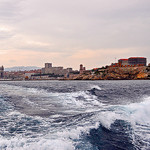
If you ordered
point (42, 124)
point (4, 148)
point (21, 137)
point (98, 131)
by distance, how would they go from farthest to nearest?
point (42, 124) → point (98, 131) → point (21, 137) → point (4, 148)

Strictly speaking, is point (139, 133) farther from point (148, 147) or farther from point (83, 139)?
point (83, 139)

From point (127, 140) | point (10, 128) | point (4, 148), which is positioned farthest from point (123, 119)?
point (4, 148)

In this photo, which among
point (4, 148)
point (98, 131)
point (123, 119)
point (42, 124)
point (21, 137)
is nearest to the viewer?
point (4, 148)

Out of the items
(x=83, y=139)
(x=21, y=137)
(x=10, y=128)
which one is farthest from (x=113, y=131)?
(x=10, y=128)

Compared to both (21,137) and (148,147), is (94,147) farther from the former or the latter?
(21,137)

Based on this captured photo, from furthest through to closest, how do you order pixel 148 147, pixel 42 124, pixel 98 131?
1. pixel 42 124
2. pixel 98 131
3. pixel 148 147

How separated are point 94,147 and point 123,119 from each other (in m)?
5.09

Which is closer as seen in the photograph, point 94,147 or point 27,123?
point 94,147

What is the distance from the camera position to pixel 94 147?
8000 millimetres

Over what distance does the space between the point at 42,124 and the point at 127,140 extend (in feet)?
15.8

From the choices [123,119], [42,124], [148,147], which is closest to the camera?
[148,147]

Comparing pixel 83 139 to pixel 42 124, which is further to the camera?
pixel 42 124

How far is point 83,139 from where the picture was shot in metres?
8.68

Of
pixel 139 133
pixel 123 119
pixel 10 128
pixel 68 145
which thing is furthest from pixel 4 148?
pixel 123 119
